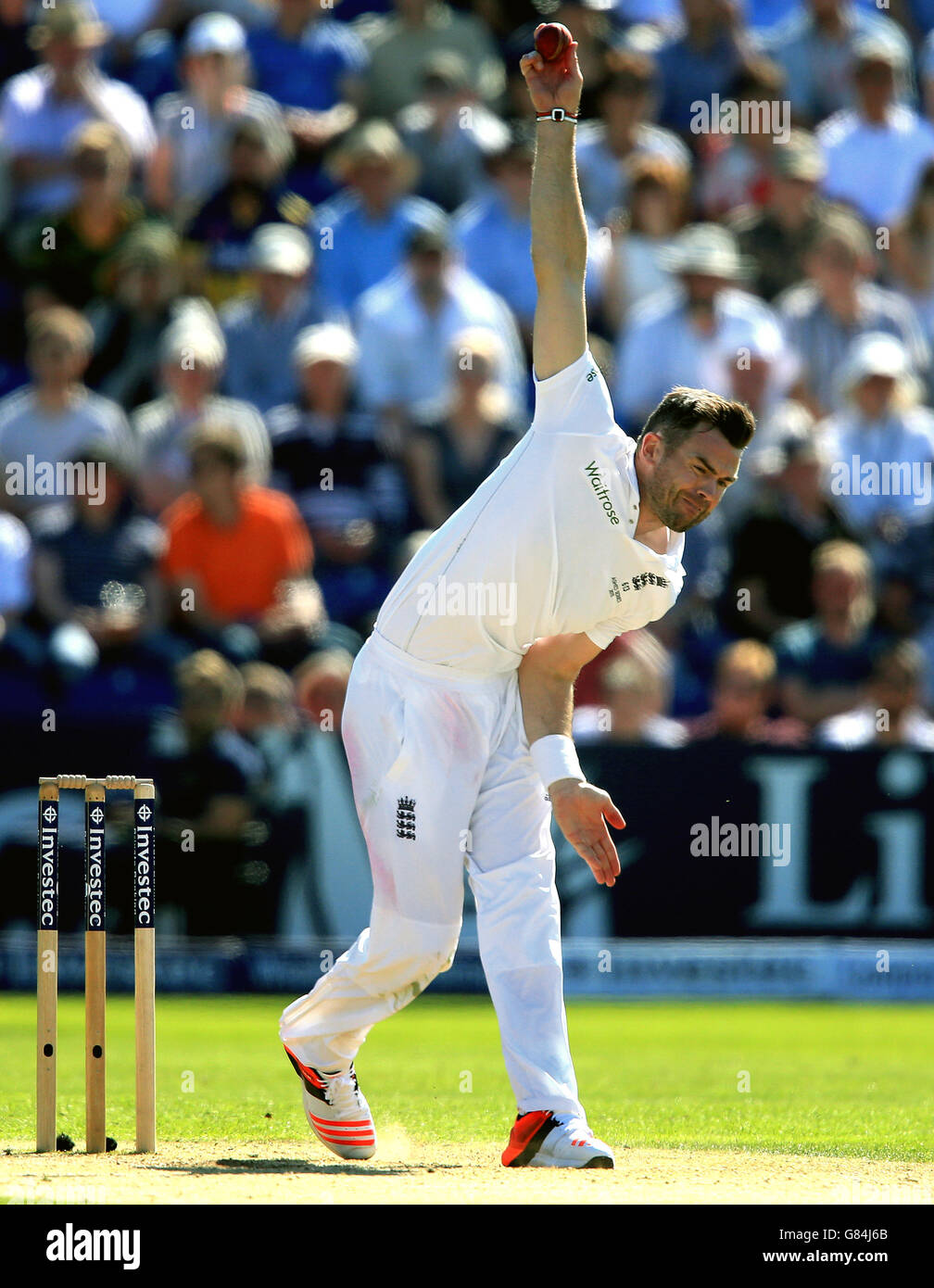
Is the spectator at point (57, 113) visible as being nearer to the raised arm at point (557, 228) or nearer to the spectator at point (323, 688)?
the spectator at point (323, 688)

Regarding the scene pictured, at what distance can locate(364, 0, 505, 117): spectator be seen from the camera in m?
14.7

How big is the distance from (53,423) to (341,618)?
Answer: 2.28 m

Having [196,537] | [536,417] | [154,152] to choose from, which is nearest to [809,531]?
[196,537]

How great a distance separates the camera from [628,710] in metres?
11.1

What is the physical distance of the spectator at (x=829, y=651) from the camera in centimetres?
1159

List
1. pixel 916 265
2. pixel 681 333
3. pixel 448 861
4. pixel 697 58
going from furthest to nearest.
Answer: pixel 697 58 < pixel 916 265 < pixel 681 333 < pixel 448 861

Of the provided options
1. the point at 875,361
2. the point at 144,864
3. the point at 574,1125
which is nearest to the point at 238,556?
the point at 875,361

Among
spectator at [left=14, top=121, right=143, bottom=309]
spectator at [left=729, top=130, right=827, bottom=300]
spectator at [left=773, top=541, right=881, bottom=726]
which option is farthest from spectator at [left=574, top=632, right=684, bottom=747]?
spectator at [left=14, top=121, right=143, bottom=309]

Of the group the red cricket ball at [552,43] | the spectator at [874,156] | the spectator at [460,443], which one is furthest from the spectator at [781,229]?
the red cricket ball at [552,43]

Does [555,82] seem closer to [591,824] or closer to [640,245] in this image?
[591,824]

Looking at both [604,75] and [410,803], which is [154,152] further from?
[410,803]

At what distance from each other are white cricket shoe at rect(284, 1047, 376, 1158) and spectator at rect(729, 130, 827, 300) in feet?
31.4

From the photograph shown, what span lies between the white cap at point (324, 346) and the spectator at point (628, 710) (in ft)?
9.18

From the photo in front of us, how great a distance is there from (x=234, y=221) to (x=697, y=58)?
394cm
